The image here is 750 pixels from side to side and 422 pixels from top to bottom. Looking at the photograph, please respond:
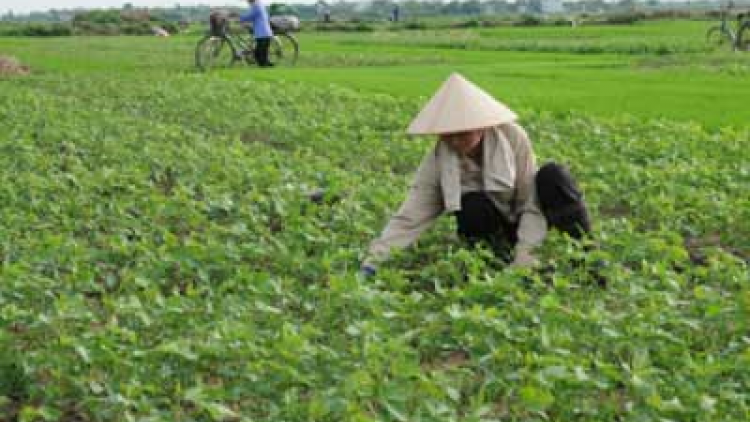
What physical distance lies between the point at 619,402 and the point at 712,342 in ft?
2.29

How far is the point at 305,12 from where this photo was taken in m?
98.2

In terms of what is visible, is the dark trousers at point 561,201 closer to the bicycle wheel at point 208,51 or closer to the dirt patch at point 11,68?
the bicycle wheel at point 208,51

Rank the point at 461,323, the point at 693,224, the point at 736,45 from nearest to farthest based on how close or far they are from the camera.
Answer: the point at 461,323 < the point at 693,224 < the point at 736,45

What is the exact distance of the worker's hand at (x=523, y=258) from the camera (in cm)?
541

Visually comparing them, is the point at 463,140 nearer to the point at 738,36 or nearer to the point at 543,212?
the point at 543,212

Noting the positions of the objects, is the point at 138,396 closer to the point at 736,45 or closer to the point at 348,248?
the point at 348,248

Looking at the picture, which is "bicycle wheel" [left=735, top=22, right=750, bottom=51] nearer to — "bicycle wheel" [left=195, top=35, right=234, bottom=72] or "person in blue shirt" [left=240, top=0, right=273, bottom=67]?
"person in blue shirt" [left=240, top=0, right=273, bottom=67]

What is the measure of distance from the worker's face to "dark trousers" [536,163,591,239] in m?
0.35

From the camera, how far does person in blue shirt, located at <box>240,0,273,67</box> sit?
70.9 ft

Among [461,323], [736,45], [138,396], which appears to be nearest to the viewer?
[138,396]

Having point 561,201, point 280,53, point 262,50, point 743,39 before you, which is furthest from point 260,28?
point 561,201

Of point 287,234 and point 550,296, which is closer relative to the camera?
point 550,296

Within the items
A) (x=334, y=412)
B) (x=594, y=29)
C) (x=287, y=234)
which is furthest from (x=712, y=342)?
(x=594, y=29)

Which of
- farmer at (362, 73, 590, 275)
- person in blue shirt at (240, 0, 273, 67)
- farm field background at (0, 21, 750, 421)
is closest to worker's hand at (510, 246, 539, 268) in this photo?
farmer at (362, 73, 590, 275)
